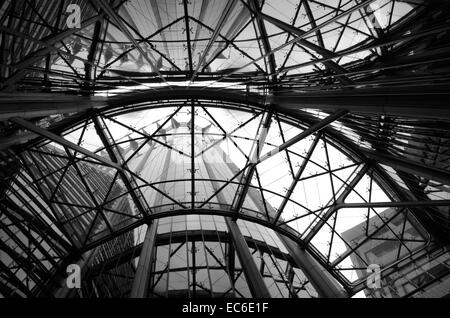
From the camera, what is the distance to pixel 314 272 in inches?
876

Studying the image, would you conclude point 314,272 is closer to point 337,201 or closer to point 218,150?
point 337,201

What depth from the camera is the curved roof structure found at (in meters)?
16.7

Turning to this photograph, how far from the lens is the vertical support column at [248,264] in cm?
1841

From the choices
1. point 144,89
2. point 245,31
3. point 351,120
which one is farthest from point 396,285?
point 144,89

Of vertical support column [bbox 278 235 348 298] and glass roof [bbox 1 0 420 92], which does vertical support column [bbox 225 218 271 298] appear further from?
glass roof [bbox 1 0 420 92]

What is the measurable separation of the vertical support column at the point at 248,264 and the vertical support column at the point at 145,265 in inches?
224

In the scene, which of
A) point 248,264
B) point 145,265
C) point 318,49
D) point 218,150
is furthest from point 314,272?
point 318,49

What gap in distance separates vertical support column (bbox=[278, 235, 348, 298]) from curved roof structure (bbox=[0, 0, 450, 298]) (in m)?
0.16

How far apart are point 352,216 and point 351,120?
30.3 feet

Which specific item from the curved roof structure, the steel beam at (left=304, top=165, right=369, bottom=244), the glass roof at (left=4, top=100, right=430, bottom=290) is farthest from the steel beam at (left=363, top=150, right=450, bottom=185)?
the glass roof at (left=4, top=100, right=430, bottom=290)

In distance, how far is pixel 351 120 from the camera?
1903cm

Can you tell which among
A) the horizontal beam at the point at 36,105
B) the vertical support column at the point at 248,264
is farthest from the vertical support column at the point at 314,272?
the horizontal beam at the point at 36,105

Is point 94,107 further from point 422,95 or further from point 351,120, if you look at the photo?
point 422,95
